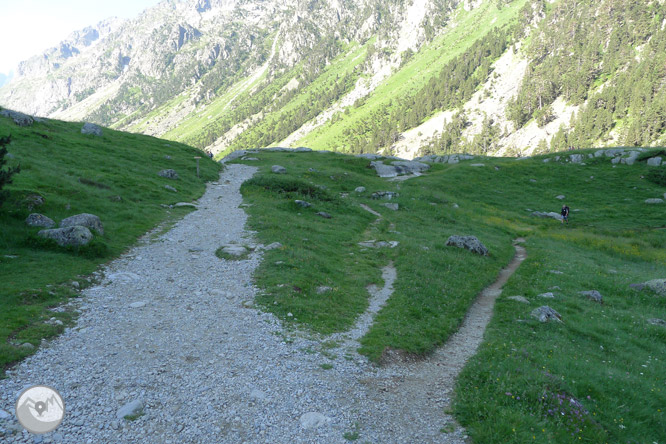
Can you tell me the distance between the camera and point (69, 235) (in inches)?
787

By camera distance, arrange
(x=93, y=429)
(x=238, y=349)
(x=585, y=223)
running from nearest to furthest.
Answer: (x=93, y=429)
(x=238, y=349)
(x=585, y=223)

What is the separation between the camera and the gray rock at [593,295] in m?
20.9

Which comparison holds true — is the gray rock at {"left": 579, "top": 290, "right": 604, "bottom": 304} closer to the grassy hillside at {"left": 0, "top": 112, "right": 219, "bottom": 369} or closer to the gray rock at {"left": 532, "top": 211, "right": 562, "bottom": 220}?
the grassy hillside at {"left": 0, "top": 112, "right": 219, "bottom": 369}

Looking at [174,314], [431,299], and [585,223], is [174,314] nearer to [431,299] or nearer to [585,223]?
[431,299]

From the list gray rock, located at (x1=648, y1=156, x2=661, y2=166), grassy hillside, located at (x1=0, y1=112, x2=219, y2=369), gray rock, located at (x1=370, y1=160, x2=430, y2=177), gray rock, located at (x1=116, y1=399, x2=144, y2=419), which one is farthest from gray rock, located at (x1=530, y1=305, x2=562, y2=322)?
gray rock, located at (x1=648, y1=156, x2=661, y2=166)

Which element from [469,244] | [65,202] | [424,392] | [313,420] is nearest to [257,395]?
[313,420]

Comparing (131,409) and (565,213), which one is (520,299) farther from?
(565,213)

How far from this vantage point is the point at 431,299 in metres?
19.0

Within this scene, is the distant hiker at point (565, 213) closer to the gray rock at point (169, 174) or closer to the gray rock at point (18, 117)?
the gray rock at point (169, 174)

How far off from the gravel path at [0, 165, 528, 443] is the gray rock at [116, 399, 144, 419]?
14cm

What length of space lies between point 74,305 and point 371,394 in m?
13.3

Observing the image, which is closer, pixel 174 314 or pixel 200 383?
pixel 200 383

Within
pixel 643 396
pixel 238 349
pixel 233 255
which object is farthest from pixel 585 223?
pixel 238 349

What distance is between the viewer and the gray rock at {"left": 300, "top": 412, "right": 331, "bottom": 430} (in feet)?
29.8
